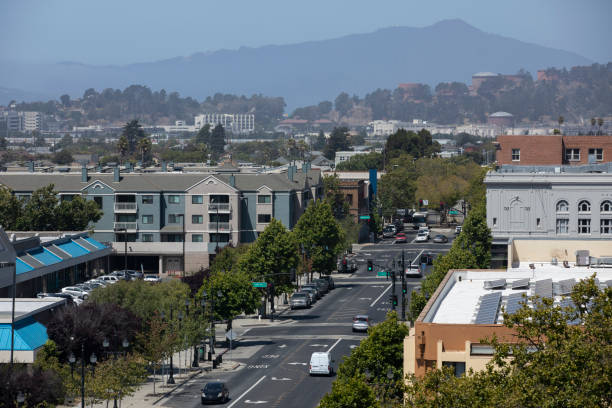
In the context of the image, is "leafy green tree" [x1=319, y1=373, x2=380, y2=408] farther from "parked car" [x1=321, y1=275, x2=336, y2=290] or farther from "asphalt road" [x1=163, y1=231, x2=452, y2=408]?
"parked car" [x1=321, y1=275, x2=336, y2=290]

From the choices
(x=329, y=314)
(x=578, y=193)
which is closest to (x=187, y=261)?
(x=329, y=314)

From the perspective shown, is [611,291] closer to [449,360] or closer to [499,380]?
[499,380]

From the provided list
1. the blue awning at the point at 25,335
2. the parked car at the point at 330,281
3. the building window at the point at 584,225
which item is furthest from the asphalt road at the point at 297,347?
the building window at the point at 584,225

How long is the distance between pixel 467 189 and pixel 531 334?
154 metres

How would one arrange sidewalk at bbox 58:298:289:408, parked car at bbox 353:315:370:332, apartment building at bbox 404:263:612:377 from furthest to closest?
1. parked car at bbox 353:315:370:332
2. sidewalk at bbox 58:298:289:408
3. apartment building at bbox 404:263:612:377

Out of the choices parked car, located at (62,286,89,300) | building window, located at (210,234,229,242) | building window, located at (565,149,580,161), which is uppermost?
building window, located at (565,149,580,161)

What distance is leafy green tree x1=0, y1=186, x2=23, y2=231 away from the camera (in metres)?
118

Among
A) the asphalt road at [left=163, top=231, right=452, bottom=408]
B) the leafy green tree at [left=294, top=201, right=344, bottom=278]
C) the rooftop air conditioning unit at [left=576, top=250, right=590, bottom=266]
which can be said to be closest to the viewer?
the rooftop air conditioning unit at [left=576, top=250, right=590, bottom=266]

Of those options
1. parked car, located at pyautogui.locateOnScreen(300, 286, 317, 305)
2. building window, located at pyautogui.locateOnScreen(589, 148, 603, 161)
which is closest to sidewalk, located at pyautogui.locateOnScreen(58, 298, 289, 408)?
parked car, located at pyautogui.locateOnScreen(300, 286, 317, 305)

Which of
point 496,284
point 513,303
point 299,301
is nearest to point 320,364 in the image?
point 496,284

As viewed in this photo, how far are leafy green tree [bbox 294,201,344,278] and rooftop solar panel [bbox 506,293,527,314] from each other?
67.3 m

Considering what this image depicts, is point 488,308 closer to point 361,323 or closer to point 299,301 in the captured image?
point 361,323

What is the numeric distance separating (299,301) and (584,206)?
1043 inches

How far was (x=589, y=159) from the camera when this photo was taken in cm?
12456
